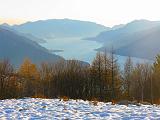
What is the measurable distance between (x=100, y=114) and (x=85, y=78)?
224ft

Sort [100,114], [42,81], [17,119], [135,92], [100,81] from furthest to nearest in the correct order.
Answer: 1. [42,81]
2. [135,92]
3. [100,81]
4. [100,114]
5. [17,119]

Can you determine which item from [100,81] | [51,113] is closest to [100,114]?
[51,113]

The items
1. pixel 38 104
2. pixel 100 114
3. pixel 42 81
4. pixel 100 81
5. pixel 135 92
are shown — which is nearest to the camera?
pixel 100 114

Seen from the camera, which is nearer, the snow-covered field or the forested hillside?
the snow-covered field

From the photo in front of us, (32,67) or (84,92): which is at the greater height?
(32,67)

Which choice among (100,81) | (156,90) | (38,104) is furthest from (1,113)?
(156,90)

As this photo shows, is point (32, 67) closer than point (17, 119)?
No

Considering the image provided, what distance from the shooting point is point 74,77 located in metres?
88.2

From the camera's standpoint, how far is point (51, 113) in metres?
17.5

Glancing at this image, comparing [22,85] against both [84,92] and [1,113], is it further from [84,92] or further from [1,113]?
[1,113]

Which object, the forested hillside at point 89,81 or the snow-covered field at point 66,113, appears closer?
the snow-covered field at point 66,113

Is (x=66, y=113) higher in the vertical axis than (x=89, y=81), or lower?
lower

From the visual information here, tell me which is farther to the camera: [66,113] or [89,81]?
[89,81]

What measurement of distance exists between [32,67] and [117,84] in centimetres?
3014
